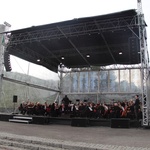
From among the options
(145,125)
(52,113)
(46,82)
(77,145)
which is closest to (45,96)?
(46,82)

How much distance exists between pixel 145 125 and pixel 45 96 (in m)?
10.8

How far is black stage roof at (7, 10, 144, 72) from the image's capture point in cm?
1083

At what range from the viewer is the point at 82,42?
14.2 metres

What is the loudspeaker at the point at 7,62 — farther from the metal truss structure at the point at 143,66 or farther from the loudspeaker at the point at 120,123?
the metal truss structure at the point at 143,66

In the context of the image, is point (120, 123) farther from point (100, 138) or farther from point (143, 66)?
point (100, 138)

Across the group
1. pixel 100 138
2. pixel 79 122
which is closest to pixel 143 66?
pixel 79 122

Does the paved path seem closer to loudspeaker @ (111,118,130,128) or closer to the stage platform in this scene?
loudspeaker @ (111,118,130,128)

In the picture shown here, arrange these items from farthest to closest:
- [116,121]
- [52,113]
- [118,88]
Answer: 1. [118,88]
2. [52,113]
3. [116,121]

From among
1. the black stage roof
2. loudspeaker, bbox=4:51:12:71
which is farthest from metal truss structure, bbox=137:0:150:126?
loudspeaker, bbox=4:51:12:71

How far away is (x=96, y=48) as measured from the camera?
15.4 m

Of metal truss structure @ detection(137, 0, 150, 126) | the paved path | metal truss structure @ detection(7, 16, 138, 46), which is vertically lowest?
the paved path

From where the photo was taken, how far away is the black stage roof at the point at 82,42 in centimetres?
1083

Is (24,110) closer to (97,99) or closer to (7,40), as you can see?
(7,40)

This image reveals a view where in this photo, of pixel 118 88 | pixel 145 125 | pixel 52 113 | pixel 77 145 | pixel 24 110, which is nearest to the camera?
pixel 77 145
